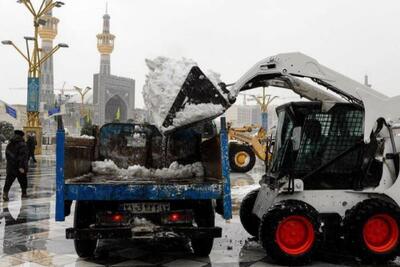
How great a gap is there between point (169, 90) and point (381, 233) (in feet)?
10.5

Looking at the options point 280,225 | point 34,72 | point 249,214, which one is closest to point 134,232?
point 280,225

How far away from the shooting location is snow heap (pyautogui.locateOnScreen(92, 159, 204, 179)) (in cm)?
698

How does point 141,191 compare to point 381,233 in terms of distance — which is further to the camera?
point 381,233

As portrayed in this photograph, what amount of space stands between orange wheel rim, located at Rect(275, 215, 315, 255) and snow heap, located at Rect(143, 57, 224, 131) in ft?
5.32

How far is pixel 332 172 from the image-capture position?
6438 millimetres

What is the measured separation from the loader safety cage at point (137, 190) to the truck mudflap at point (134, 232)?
0.27 meters

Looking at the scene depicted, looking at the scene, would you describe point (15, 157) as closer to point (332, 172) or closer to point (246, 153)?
point (332, 172)

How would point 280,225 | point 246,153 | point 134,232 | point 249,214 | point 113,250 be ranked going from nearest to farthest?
point 134,232 → point 280,225 → point 113,250 → point 249,214 → point 246,153

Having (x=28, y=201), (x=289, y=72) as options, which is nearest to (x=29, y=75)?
(x=28, y=201)

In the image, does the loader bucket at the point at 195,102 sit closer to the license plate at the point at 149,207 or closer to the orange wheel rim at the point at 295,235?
the license plate at the point at 149,207

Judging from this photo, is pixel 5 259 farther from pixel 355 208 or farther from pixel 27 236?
pixel 355 208

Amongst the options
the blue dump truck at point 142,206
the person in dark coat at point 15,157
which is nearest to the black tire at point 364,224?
the blue dump truck at point 142,206

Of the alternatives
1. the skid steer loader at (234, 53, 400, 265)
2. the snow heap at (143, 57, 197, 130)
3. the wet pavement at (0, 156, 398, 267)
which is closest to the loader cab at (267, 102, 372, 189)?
the skid steer loader at (234, 53, 400, 265)

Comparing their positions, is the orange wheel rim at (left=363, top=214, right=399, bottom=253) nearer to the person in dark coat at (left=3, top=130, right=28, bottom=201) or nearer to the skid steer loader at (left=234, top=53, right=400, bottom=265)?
the skid steer loader at (left=234, top=53, right=400, bottom=265)
